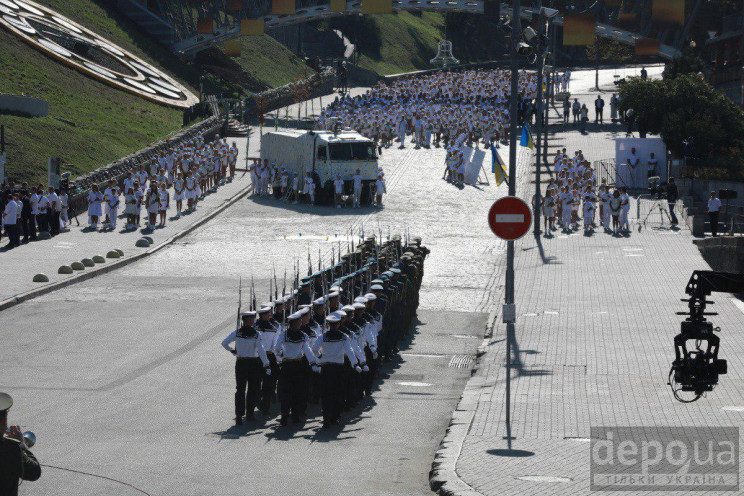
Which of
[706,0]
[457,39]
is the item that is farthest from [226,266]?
[457,39]

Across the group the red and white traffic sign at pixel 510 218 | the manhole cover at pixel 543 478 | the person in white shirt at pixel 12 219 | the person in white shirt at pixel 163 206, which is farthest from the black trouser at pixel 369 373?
the person in white shirt at pixel 163 206

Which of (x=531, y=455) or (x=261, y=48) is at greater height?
(x=261, y=48)

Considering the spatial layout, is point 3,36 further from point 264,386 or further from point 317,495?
point 317,495

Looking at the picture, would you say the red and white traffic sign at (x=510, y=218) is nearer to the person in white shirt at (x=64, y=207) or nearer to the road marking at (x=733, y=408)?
the road marking at (x=733, y=408)

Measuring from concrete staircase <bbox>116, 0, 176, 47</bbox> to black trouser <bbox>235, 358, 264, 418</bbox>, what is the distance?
63172 mm

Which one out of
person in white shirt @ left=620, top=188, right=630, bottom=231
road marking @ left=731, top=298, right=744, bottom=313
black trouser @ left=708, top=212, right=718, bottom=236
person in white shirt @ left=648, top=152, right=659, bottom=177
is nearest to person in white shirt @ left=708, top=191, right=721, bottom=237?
black trouser @ left=708, top=212, right=718, bottom=236

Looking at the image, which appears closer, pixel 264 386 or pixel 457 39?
pixel 264 386

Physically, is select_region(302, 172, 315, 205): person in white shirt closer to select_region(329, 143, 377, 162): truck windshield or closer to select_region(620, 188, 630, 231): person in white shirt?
select_region(329, 143, 377, 162): truck windshield

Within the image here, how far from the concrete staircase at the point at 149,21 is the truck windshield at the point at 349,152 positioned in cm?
3767

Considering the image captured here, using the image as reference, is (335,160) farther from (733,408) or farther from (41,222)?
(733,408)

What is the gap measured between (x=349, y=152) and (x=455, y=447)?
2846 cm

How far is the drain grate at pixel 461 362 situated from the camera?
2081cm

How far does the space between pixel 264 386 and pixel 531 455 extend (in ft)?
14.2

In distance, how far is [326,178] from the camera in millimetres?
42531
